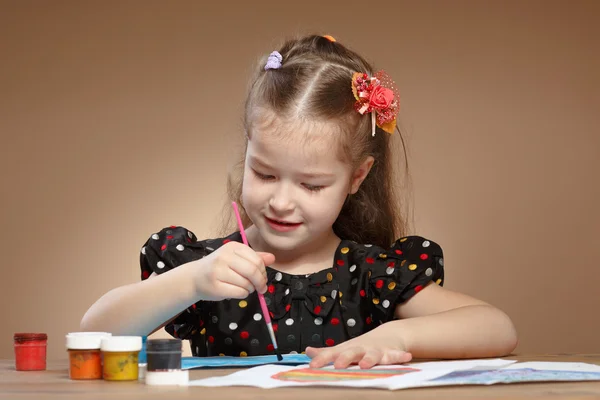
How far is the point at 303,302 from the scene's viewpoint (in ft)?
4.63

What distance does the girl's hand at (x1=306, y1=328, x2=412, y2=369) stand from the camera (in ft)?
3.20

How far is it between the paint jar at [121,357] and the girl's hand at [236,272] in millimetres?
229

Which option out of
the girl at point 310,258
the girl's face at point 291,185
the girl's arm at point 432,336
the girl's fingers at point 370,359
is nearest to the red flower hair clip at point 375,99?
the girl at point 310,258

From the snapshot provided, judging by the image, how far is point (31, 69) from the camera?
2781 mm

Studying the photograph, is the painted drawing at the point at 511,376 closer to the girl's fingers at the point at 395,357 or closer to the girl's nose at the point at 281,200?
the girl's fingers at the point at 395,357

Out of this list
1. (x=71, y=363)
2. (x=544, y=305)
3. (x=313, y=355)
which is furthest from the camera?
(x=544, y=305)

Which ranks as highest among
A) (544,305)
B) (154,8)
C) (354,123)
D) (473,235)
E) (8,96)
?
(154,8)

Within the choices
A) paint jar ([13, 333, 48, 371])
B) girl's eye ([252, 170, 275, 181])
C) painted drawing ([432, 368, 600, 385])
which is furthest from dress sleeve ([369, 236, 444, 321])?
paint jar ([13, 333, 48, 371])

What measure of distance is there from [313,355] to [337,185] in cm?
39

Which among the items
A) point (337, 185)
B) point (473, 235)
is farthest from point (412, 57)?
point (337, 185)

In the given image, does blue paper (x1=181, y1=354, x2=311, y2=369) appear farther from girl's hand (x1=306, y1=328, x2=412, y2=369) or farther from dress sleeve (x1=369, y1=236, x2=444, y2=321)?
dress sleeve (x1=369, y1=236, x2=444, y2=321)

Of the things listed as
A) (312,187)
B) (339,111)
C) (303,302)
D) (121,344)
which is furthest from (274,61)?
(121,344)

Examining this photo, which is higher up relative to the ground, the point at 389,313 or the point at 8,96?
the point at 8,96

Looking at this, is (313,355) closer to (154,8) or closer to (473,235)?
(473,235)
